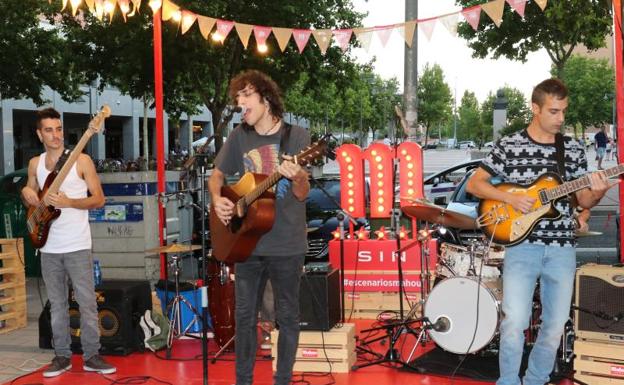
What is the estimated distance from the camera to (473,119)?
286 ft

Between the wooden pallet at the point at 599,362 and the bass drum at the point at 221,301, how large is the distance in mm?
3087

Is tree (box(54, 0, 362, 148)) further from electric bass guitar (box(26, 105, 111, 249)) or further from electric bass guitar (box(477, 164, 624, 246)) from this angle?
electric bass guitar (box(477, 164, 624, 246))

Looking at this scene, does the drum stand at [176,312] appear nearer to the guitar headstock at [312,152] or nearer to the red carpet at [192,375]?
the red carpet at [192,375]

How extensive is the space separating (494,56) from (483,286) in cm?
1580

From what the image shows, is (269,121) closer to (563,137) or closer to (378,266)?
(563,137)

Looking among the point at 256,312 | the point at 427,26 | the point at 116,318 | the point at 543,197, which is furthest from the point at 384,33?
the point at 256,312

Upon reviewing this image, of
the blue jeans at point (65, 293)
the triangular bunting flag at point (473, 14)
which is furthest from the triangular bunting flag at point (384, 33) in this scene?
the blue jeans at point (65, 293)

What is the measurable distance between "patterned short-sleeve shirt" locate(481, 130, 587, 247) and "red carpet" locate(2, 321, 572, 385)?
1.61 m

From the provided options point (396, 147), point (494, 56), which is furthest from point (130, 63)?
point (396, 147)

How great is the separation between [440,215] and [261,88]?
2042 millimetres

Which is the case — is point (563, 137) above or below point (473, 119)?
below

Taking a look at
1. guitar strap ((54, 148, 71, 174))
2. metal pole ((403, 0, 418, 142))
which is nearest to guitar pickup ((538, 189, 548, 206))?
guitar strap ((54, 148, 71, 174))

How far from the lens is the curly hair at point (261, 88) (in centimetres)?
436

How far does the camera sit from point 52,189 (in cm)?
537
